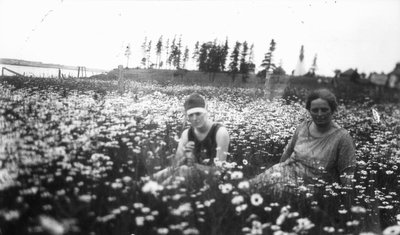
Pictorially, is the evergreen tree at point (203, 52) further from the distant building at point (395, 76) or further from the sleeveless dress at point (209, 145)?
the distant building at point (395, 76)

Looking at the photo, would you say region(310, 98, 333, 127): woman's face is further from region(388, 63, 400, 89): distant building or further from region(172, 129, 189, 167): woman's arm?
region(388, 63, 400, 89): distant building

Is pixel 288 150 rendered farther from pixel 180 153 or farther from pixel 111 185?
pixel 111 185

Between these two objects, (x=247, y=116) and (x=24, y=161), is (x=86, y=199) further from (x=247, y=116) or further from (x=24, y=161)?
(x=247, y=116)

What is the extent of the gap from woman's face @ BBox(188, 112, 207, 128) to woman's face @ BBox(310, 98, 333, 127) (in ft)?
4.68

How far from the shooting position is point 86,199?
2250 millimetres

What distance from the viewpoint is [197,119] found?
3432 mm

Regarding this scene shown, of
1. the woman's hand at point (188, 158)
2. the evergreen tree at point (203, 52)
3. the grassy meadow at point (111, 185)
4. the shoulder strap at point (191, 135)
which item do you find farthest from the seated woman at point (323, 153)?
the evergreen tree at point (203, 52)

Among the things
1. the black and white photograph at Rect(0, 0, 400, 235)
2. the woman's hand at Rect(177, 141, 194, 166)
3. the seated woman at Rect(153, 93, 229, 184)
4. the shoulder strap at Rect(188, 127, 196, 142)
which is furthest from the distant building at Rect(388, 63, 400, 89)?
the woman's hand at Rect(177, 141, 194, 166)

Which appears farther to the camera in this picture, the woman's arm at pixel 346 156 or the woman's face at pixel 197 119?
the woman's arm at pixel 346 156

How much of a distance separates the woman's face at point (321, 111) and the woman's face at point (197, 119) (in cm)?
143

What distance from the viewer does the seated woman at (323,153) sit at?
413cm

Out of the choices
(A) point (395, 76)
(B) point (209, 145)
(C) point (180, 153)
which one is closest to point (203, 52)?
(B) point (209, 145)

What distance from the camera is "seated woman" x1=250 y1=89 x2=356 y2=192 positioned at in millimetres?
4129

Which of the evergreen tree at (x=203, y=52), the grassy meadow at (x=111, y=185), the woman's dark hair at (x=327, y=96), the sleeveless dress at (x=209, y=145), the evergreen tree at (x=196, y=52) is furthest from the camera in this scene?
the evergreen tree at (x=203, y=52)
